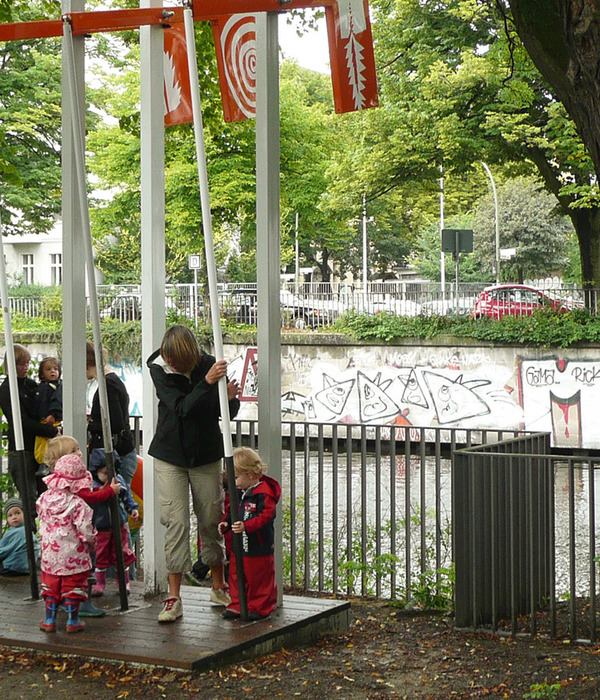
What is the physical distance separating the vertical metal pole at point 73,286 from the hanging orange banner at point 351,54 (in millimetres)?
1729

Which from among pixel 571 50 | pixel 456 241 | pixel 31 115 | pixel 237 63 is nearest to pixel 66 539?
pixel 237 63

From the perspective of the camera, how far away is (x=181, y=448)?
6363 millimetres

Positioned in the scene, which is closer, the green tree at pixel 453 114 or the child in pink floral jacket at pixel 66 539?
the child in pink floral jacket at pixel 66 539

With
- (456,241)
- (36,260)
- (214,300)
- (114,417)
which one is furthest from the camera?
(36,260)

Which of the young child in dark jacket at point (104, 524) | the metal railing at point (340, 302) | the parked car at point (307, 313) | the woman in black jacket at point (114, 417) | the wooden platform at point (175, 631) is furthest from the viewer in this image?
the parked car at point (307, 313)

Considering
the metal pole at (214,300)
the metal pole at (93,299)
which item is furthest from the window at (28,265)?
the metal pole at (214,300)

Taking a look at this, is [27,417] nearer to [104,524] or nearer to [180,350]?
[104,524]

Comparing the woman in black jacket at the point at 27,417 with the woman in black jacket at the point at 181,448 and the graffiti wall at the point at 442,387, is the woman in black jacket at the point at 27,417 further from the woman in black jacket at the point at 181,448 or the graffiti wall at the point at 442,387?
the graffiti wall at the point at 442,387

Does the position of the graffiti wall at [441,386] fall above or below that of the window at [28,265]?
below

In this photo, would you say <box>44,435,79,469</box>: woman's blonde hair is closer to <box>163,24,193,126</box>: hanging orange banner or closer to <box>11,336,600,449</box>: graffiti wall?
<box>163,24,193,126</box>: hanging orange banner

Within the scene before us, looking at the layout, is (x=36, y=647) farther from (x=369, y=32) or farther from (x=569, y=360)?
(x=569, y=360)

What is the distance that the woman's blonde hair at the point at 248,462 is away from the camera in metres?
6.30

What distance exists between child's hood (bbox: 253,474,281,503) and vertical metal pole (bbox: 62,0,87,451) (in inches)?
60.4

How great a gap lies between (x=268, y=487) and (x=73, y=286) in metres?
2.04
